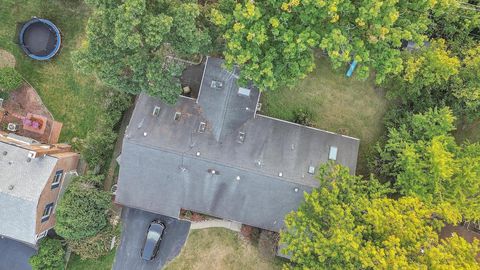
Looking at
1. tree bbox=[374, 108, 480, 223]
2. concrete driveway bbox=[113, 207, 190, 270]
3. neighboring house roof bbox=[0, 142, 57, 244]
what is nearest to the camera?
tree bbox=[374, 108, 480, 223]

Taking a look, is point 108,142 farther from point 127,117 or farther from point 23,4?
point 23,4

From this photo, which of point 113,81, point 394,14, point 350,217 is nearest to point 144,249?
point 113,81

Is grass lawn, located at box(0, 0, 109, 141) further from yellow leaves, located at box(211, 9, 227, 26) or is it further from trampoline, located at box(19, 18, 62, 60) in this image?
yellow leaves, located at box(211, 9, 227, 26)

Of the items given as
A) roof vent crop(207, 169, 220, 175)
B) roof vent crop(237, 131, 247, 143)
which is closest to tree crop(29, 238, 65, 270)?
roof vent crop(207, 169, 220, 175)

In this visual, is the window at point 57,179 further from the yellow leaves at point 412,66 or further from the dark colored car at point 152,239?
the yellow leaves at point 412,66

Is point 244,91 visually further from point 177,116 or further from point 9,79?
point 9,79

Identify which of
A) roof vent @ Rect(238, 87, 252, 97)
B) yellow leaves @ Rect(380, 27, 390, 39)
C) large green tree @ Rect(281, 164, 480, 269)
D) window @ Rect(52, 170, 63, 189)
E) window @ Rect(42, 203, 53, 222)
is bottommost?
window @ Rect(42, 203, 53, 222)

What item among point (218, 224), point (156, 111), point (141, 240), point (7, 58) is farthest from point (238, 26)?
point (7, 58)
